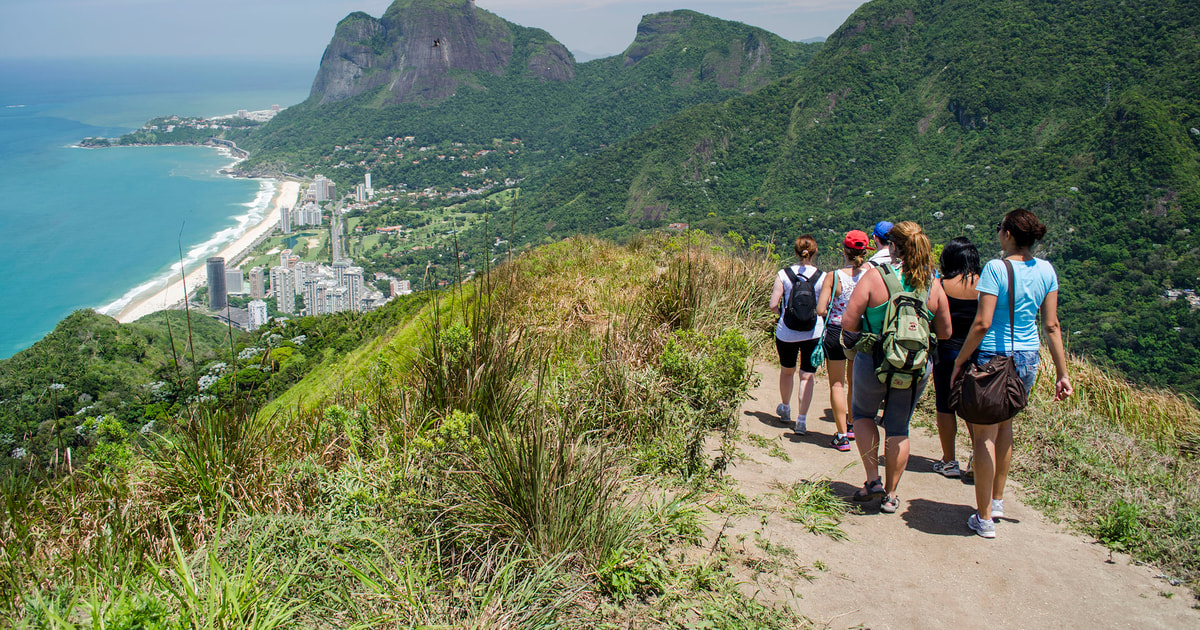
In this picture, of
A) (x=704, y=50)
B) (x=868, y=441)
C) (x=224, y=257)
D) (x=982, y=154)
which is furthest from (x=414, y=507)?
(x=704, y=50)

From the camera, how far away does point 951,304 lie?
12.7 ft

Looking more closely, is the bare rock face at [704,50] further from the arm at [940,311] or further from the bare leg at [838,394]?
the arm at [940,311]

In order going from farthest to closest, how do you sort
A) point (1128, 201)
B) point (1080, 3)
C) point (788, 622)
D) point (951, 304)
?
point (1080, 3)
point (1128, 201)
point (951, 304)
point (788, 622)

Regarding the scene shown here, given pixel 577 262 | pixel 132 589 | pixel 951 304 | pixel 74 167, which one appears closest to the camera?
pixel 132 589

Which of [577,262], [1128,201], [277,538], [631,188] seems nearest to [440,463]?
[277,538]

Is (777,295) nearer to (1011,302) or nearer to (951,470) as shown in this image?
(951,470)

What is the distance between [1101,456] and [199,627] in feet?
16.5

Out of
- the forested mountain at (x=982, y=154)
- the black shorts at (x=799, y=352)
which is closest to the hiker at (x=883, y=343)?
the black shorts at (x=799, y=352)

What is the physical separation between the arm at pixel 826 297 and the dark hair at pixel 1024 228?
129 cm

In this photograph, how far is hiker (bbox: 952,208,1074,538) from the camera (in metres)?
3.35

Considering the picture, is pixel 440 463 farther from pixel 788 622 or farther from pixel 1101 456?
pixel 1101 456

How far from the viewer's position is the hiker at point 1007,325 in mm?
3346

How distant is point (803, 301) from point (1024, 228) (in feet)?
5.32

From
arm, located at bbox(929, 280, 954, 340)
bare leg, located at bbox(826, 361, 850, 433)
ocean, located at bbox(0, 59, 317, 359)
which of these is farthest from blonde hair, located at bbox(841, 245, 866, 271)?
ocean, located at bbox(0, 59, 317, 359)
